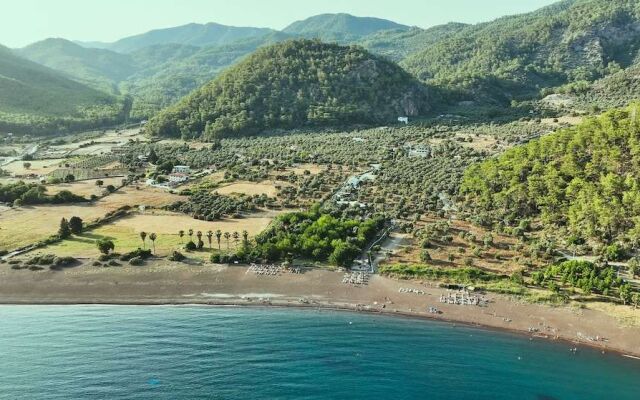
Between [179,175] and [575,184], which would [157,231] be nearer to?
[179,175]

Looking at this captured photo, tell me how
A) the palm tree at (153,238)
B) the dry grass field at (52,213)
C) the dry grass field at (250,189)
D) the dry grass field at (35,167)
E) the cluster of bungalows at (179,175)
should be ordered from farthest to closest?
the dry grass field at (35,167) → the cluster of bungalows at (179,175) → the dry grass field at (250,189) → the dry grass field at (52,213) → the palm tree at (153,238)

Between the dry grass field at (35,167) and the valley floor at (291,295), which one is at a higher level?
the dry grass field at (35,167)

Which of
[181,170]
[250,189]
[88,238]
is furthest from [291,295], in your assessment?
[181,170]

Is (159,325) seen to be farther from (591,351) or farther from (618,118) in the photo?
(618,118)

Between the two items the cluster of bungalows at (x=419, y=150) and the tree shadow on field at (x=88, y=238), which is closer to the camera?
the tree shadow on field at (x=88, y=238)

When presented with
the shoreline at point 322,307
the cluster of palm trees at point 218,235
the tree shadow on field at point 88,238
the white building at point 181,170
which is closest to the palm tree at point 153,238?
the cluster of palm trees at point 218,235

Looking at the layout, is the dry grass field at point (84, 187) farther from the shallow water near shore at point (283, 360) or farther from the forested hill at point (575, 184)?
the forested hill at point (575, 184)

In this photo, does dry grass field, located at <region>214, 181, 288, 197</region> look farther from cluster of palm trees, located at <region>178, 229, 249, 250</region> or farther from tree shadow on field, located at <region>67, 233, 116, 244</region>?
tree shadow on field, located at <region>67, 233, 116, 244</region>

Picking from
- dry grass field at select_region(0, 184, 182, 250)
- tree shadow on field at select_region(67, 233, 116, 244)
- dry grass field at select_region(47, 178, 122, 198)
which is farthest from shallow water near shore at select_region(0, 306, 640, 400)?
Answer: dry grass field at select_region(47, 178, 122, 198)
